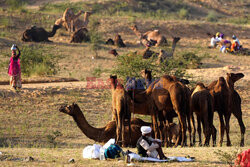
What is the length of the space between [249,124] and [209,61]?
11050mm

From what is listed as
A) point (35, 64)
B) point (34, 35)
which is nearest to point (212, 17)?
point (34, 35)

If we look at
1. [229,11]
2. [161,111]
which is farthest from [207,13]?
[161,111]

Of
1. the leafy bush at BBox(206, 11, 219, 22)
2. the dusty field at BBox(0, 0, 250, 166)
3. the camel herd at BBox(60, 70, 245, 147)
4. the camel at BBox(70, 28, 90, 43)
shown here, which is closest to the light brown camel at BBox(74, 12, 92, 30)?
the dusty field at BBox(0, 0, 250, 166)

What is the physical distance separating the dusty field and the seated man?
36 centimetres

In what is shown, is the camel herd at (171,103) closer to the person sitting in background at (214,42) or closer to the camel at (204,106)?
the camel at (204,106)

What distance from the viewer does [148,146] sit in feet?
28.4

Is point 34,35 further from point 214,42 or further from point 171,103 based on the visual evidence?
point 171,103

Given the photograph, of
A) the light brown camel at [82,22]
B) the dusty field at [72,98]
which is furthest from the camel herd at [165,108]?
the light brown camel at [82,22]

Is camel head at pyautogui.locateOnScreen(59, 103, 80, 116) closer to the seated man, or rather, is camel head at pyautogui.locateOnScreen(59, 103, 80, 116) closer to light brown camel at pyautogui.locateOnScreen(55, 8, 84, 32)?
the seated man

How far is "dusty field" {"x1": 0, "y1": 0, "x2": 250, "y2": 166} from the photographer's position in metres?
9.55

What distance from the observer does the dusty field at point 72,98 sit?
9.55 metres

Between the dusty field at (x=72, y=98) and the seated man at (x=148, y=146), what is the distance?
1.17 feet

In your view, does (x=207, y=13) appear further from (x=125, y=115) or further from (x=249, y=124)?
(x=125, y=115)

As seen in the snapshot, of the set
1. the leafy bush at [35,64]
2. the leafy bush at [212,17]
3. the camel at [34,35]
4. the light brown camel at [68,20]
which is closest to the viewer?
the leafy bush at [35,64]
